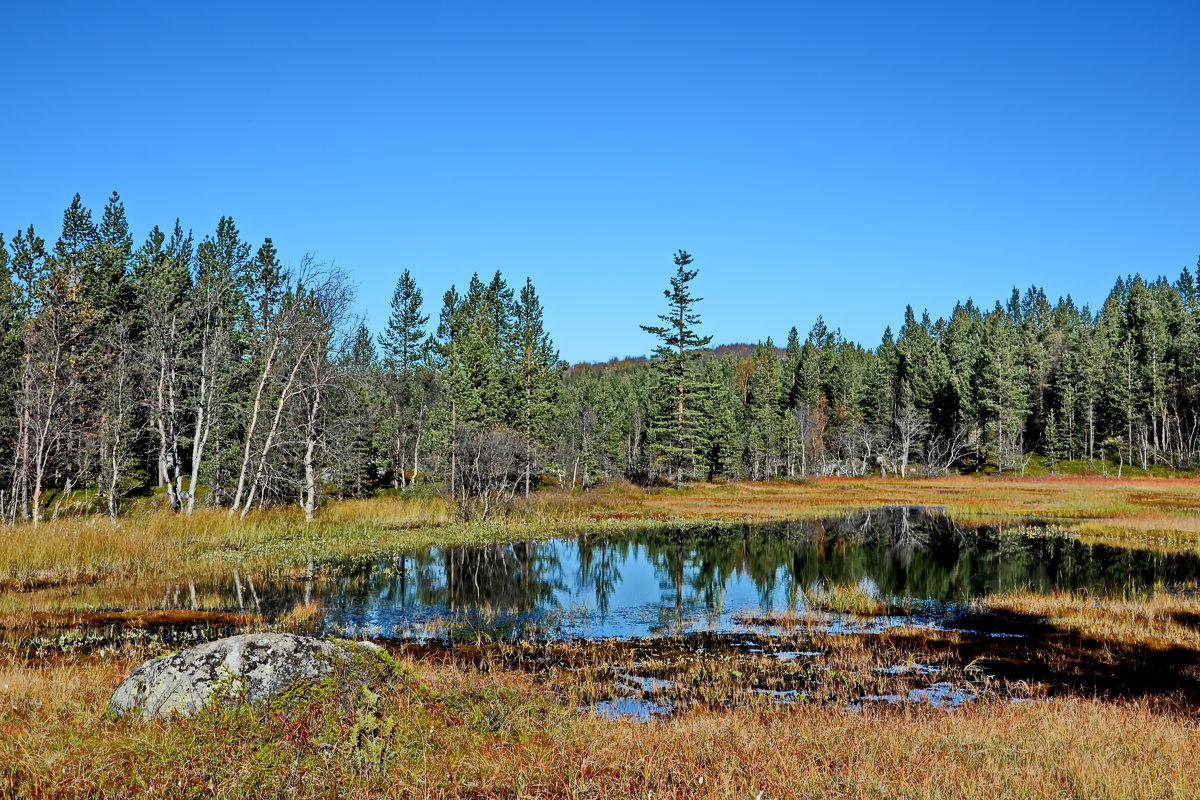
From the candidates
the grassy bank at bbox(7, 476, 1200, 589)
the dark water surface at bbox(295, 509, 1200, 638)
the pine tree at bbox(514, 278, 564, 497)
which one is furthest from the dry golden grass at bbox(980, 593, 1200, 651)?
the pine tree at bbox(514, 278, 564, 497)

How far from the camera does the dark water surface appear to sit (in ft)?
59.9

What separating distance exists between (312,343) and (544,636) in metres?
21.1

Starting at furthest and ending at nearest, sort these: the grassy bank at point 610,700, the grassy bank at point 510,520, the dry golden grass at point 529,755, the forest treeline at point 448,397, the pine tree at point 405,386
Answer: the pine tree at point 405,386 < the forest treeline at point 448,397 < the grassy bank at point 510,520 < the grassy bank at point 610,700 < the dry golden grass at point 529,755

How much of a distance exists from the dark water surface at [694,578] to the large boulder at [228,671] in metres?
8.23

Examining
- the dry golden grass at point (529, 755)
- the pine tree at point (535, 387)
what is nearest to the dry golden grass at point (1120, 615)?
the dry golden grass at point (529, 755)

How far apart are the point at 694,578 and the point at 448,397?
3825 centimetres

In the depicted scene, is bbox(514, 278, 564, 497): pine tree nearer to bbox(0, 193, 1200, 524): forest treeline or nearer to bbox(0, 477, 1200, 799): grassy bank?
bbox(0, 193, 1200, 524): forest treeline

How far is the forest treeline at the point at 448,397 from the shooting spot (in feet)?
114

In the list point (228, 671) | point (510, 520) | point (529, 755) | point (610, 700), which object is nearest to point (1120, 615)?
point (610, 700)

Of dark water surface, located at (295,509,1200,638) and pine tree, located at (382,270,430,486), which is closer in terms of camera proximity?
dark water surface, located at (295,509,1200,638)

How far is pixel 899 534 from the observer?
38219mm

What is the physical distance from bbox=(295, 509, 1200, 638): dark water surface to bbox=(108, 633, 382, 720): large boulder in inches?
324

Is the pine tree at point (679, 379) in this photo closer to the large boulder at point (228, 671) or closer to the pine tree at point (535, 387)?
the pine tree at point (535, 387)

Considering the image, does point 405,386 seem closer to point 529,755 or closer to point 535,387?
point 535,387
